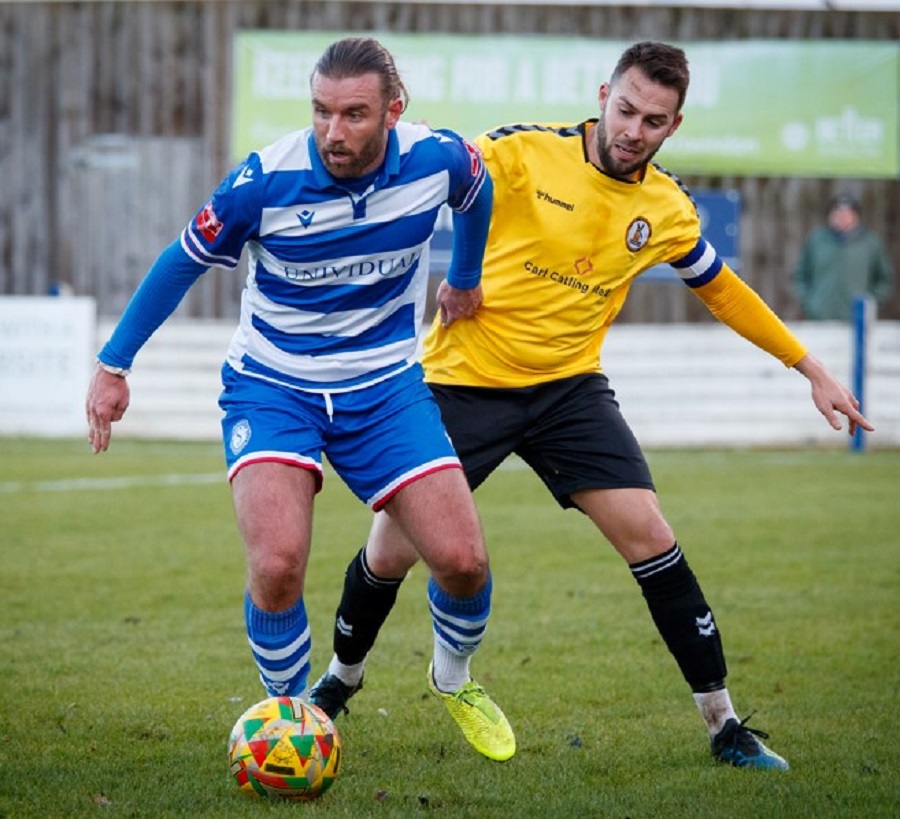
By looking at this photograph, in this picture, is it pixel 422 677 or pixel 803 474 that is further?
pixel 803 474

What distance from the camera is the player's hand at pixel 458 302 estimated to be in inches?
233

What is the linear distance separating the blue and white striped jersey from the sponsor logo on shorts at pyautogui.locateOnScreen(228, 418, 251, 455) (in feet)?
0.59

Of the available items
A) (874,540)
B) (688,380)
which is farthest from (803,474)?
(874,540)

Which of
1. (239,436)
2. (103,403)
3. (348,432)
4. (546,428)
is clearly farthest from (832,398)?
(103,403)

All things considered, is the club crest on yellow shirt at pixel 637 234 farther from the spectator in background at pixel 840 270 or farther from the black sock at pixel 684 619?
the spectator in background at pixel 840 270

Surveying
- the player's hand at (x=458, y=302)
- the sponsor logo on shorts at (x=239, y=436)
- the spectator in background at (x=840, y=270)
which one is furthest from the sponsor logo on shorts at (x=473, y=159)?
the spectator in background at (x=840, y=270)

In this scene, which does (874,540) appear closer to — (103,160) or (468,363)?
(468,363)

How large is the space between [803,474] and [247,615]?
1053 centimetres

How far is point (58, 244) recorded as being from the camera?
22.6 m

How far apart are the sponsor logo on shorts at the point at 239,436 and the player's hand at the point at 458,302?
3.22ft

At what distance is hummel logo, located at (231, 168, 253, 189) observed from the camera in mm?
5148

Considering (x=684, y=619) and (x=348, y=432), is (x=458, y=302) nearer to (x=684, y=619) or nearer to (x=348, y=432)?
(x=348, y=432)

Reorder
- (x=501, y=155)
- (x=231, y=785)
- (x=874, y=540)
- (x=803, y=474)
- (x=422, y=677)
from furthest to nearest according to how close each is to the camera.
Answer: (x=803, y=474) < (x=874, y=540) < (x=422, y=677) < (x=501, y=155) < (x=231, y=785)

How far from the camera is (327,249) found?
5250 millimetres
